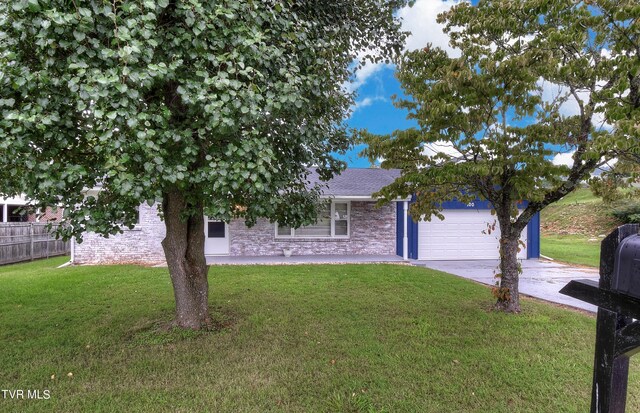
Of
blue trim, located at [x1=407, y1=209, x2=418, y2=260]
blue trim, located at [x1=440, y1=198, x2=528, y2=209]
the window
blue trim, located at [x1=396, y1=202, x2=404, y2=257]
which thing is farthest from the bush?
the window

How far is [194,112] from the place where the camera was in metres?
3.20

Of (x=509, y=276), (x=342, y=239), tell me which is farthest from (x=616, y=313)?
(x=342, y=239)

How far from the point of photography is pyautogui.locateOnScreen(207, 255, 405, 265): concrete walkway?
438 inches

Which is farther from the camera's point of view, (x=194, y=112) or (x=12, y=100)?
(x=194, y=112)

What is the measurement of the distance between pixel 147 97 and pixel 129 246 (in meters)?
9.61

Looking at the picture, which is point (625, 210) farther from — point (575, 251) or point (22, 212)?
point (22, 212)

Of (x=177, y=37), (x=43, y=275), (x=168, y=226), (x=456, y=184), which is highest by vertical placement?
(x=177, y=37)

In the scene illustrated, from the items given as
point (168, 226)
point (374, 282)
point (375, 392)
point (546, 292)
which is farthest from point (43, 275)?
point (546, 292)

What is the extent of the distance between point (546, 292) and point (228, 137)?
729 centimetres

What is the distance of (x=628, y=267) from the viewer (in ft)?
3.89

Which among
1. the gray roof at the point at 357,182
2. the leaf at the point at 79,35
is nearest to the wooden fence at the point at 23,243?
the gray roof at the point at 357,182

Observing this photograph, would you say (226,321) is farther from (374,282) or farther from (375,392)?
(374,282)

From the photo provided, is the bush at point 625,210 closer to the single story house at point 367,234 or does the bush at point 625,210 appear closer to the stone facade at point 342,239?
the single story house at point 367,234

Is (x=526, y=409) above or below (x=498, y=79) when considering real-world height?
below
